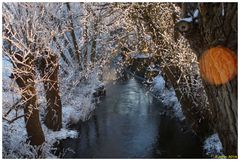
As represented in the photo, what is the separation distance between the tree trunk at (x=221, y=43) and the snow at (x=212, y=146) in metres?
6.53

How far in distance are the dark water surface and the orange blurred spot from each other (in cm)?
706

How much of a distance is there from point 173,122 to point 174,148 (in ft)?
6.13

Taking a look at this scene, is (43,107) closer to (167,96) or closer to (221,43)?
(167,96)

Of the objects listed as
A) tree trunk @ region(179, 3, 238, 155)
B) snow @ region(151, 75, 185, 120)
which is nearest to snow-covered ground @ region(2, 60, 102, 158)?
snow @ region(151, 75, 185, 120)

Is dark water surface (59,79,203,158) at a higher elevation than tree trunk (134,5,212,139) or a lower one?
lower

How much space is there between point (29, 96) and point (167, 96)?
6.47 meters

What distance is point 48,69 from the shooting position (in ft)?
32.6

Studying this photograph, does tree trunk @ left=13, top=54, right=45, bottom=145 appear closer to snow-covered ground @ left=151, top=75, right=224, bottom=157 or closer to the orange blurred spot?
snow-covered ground @ left=151, top=75, right=224, bottom=157

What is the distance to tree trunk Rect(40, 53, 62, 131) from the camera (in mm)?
9633

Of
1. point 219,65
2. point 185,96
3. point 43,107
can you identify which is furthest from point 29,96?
point 219,65

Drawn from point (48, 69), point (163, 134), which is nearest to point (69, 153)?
point (48, 69)

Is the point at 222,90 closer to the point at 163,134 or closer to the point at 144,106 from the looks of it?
the point at 163,134

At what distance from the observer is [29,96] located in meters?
8.67

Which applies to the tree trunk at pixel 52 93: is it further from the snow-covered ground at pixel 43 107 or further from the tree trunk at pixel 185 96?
the tree trunk at pixel 185 96
